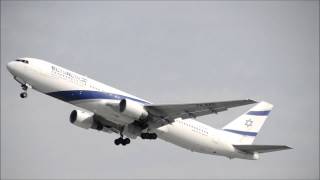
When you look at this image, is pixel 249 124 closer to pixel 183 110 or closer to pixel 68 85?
pixel 183 110

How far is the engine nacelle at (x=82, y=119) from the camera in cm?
4891

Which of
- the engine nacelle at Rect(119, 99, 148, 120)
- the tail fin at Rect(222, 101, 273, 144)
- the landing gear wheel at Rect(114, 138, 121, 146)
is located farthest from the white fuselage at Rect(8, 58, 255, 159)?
the tail fin at Rect(222, 101, 273, 144)

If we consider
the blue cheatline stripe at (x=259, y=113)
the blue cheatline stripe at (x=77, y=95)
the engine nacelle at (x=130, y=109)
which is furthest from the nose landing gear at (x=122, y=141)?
the blue cheatline stripe at (x=259, y=113)

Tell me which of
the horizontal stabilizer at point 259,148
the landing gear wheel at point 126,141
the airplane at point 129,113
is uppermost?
the airplane at point 129,113

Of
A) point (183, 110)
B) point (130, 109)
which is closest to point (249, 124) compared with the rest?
point (183, 110)

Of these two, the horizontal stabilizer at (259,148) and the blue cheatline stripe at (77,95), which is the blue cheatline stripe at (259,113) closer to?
the horizontal stabilizer at (259,148)

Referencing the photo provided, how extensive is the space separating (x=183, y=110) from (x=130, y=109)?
12.8 feet

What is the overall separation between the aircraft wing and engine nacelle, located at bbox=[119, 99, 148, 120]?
34.7 inches

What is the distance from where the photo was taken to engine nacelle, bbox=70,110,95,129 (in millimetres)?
48906

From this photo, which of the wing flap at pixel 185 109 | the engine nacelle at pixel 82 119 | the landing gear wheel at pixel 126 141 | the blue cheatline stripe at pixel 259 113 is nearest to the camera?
the wing flap at pixel 185 109

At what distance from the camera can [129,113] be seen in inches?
1702

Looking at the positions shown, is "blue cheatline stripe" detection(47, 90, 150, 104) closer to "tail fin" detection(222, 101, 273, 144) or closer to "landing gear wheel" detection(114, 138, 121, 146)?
"landing gear wheel" detection(114, 138, 121, 146)

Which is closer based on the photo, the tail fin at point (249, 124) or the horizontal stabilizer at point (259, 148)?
the horizontal stabilizer at point (259, 148)

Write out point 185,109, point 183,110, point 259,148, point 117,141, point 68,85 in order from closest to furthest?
A: point 68,85
point 185,109
point 183,110
point 259,148
point 117,141
